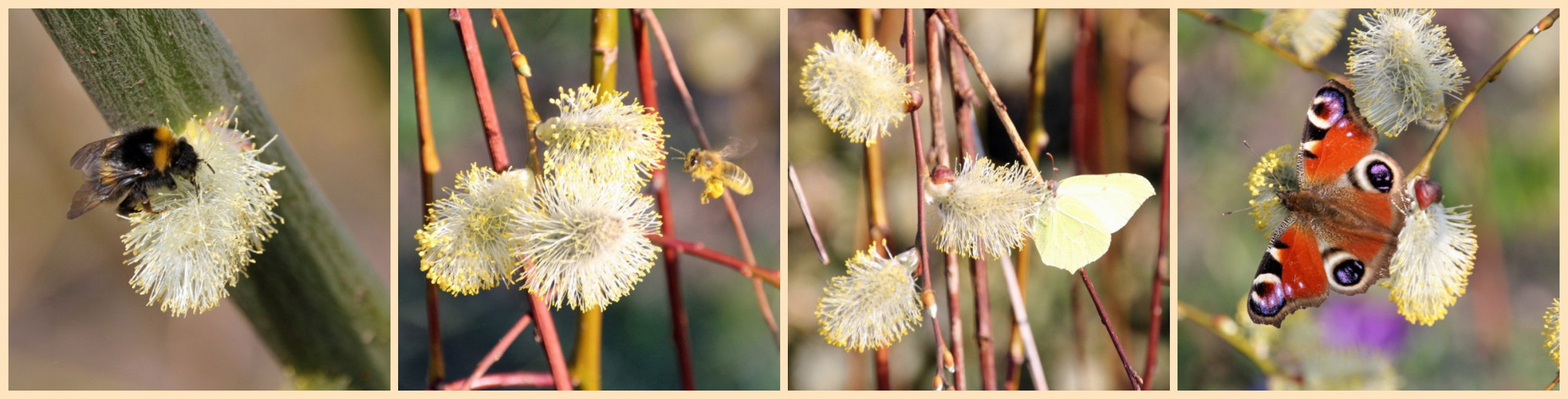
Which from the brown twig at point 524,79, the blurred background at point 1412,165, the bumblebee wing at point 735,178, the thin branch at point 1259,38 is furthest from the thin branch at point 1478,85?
the brown twig at point 524,79

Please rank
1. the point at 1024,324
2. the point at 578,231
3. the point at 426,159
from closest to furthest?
1. the point at 578,231
2. the point at 426,159
3. the point at 1024,324

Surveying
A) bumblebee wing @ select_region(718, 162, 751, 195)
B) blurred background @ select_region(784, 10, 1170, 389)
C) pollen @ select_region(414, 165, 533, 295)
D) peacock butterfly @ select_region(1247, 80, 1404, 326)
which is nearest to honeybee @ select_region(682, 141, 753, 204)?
bumblebee wing @ select_region(718, 162, 751, 195)

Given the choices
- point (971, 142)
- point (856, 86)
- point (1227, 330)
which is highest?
point (856, 86)

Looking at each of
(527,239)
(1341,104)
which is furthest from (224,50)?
(1341,104)

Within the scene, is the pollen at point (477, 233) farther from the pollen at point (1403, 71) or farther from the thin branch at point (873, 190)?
the pollen at point (1403, 71)

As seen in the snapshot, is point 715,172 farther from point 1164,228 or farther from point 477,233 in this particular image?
point 1164,228

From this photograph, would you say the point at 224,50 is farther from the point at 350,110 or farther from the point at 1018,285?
the point at 1018,285

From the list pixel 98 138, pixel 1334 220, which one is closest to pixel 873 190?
pixel 1334 220
